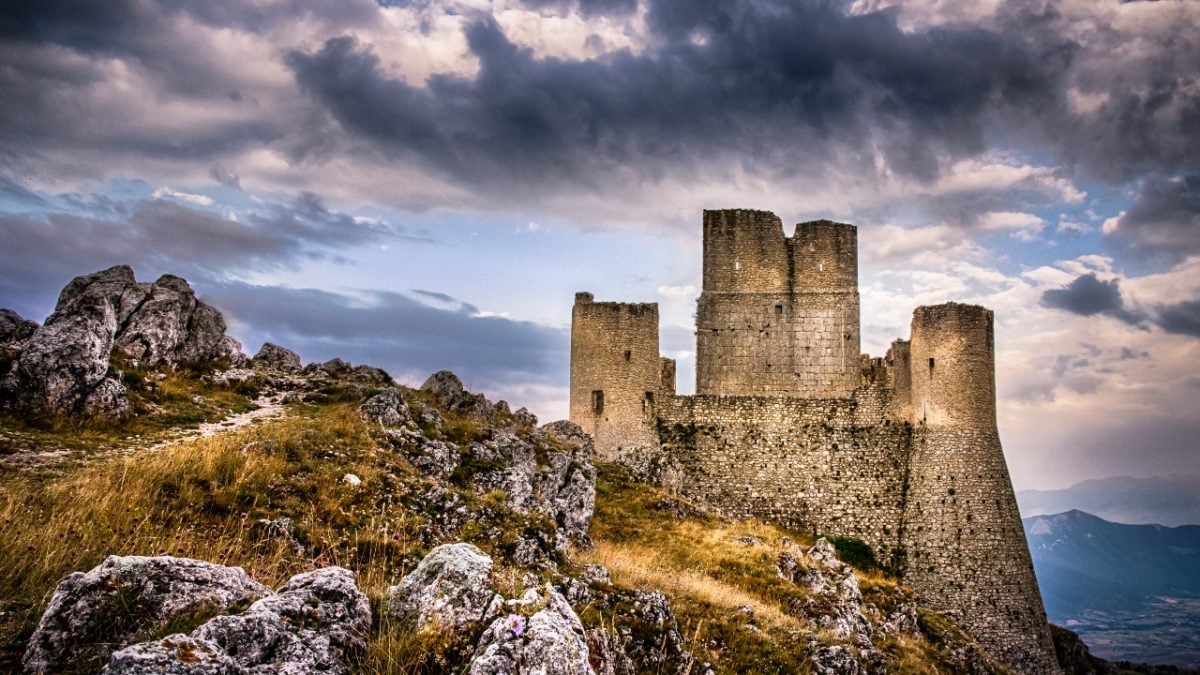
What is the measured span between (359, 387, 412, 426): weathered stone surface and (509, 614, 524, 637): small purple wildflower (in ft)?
36.4

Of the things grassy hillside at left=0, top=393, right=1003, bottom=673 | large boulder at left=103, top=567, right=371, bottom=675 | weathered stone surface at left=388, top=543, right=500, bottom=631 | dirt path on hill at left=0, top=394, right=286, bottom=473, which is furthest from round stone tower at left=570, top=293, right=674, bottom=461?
large boulder at left=103, top=567, right=371, bottom=675

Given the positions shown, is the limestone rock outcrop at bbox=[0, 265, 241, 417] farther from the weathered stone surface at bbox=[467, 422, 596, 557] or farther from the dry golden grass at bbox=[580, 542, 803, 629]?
the dry golden grass at bbox=[580, 542, 803, 629]

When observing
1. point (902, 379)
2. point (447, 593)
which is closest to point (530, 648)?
point (447, 593)

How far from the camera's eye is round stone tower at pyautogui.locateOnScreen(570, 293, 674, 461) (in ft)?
109

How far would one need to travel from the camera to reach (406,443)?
1595cm

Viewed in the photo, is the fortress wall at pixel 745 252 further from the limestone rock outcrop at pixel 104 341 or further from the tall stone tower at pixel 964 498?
the limestone rock outcrop at pixel 104 341

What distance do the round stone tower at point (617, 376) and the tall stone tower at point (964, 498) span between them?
10.8 meters

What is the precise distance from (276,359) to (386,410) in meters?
10.7

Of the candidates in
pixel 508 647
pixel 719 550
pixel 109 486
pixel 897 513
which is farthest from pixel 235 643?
pixel 897 513

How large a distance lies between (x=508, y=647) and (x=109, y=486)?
669 centimetres

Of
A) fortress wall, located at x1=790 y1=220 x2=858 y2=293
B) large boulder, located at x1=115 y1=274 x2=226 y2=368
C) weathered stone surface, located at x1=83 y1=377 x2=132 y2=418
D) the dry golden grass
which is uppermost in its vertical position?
fortress wall, located at x1=790 y1=220 x2=858 y2=293

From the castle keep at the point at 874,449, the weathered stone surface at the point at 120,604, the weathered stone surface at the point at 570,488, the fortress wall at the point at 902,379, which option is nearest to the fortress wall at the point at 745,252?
the castle keep at the point at 874,449

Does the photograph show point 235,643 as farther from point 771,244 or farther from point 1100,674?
point 1100,674

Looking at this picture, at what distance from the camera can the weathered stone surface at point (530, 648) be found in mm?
5719
